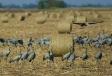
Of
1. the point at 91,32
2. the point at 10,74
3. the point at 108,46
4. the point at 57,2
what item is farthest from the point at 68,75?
the point at 57,2

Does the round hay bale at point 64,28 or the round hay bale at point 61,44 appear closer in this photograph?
the round hay bale at point 61,44

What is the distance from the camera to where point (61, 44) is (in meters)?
17.3

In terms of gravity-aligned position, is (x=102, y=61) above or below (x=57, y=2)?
above

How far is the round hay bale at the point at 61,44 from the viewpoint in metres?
17.2

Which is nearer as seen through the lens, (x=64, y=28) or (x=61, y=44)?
(x=61, y=44)

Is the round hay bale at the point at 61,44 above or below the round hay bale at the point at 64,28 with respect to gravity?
above

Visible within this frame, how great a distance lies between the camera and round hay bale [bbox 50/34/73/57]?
56.4 feet

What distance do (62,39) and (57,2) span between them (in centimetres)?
14300

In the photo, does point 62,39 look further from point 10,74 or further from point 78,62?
point 10,74

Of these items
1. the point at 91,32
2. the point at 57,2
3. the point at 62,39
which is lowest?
the point at 57,2

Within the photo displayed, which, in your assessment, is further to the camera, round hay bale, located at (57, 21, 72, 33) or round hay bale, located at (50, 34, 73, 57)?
round hay bale, located at (57, 21, 72, 33)

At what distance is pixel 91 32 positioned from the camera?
29969 millimetres

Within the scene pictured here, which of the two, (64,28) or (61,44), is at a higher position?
(61,44)

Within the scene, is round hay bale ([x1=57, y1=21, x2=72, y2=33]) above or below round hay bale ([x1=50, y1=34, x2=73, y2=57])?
below
